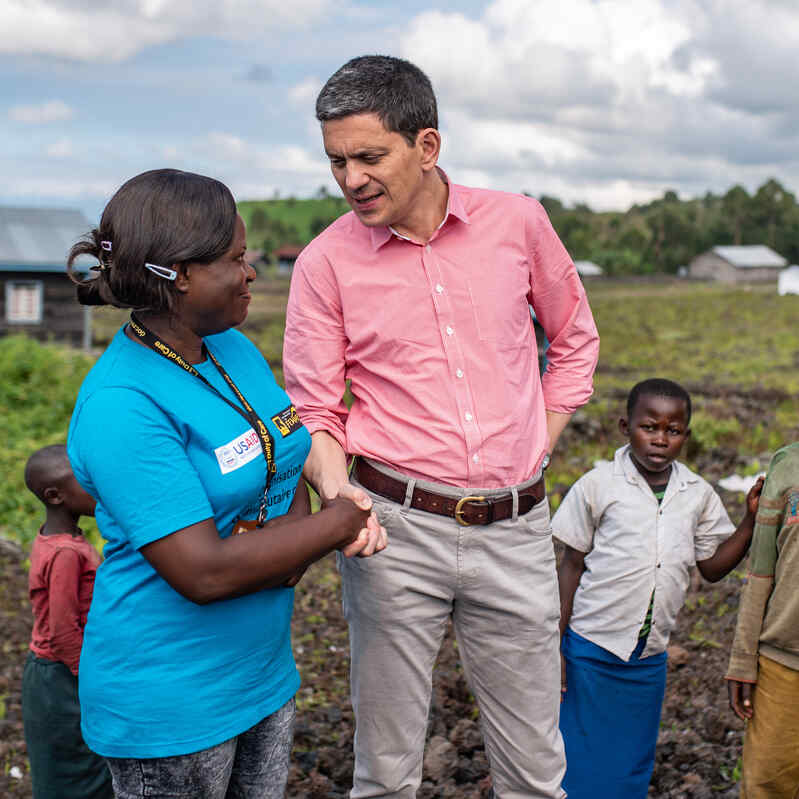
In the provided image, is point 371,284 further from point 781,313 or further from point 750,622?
point 781,313

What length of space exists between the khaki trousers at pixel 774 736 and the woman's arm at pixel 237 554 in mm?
1627

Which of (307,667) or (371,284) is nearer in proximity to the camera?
(371,284)

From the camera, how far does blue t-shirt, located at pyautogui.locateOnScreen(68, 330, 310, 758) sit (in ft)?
6.25

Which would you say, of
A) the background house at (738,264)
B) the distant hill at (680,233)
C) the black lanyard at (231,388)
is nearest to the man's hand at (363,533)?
the black lanyard at (231,388)

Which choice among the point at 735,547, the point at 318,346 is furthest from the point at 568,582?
the point at 318,346

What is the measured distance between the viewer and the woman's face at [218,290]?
2.07 meters

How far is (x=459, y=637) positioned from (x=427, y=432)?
2.19 feet

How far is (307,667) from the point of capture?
559 cm

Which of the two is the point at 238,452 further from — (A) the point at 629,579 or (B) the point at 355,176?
(A) the point at 629,579

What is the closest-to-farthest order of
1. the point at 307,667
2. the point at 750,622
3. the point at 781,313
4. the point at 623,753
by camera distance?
the point at 750,622 → the point at 623,753 → the point at 307,667 → the point at 781,313

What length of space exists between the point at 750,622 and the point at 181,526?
194cm

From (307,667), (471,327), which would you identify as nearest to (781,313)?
(307,667)

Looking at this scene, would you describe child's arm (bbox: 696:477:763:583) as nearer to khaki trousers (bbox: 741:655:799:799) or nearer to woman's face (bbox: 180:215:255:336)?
khaki trousers (bbox: 741:655:799:799)

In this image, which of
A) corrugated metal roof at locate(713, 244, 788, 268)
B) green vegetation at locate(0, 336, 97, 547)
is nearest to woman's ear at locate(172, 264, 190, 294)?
green vegetation at locate(0, 336, 97, 547)
